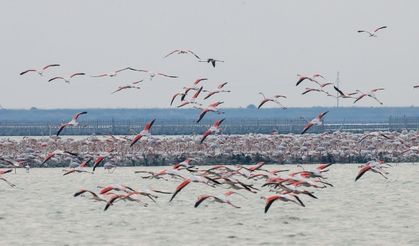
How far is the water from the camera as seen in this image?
105ft

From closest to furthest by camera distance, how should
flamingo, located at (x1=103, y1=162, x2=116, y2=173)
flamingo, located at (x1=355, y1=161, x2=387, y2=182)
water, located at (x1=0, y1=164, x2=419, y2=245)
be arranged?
water, located at (x1=0, y1=164, x2=419, y2=245) → flamingo, located at (x1=355, y1=161, x2=387, y2=182) → flamingo, located at (x1=103, y1=162, x2=116, y2=173)

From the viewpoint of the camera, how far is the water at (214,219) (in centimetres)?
3216

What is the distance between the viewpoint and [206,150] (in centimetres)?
7081

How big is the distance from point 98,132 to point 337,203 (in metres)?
96.4

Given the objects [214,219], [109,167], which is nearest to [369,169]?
[214,219]

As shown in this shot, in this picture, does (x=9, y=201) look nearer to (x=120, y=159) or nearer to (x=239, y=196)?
(x=239, y=196)

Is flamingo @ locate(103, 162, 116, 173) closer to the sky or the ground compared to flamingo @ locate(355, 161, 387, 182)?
closer to the ground

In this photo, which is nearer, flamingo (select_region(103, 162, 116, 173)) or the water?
the water

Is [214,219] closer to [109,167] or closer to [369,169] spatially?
[369,169]

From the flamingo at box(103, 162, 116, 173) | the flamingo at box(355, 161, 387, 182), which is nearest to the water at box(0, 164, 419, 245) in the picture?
the flamingo at box(355, 161, 387, 182)

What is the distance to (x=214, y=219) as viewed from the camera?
1439 inches

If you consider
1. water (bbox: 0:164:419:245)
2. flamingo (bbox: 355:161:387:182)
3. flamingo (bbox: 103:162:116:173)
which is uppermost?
flamingo (bbox: 355:161:387:182)

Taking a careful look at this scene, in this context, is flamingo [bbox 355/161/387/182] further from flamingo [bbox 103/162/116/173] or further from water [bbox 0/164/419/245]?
flamingo [bbox 103/162/116/173]

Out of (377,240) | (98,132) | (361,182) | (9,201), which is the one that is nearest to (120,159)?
(361,182)
